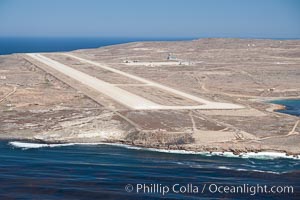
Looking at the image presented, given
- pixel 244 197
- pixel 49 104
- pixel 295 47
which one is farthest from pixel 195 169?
pixel 295 47

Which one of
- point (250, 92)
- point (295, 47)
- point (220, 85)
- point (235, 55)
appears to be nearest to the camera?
point (250, 92)

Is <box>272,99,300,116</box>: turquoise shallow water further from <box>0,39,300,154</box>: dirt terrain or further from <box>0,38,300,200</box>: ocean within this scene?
<box>0,38,300,200</box>: ocean

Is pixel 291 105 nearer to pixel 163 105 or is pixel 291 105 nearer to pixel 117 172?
pixel 163 105

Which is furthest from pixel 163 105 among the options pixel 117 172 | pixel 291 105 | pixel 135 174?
pixel 135 174

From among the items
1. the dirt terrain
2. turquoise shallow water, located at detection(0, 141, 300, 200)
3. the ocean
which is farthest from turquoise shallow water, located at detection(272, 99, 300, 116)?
turquoise shallow water, located at detection(0, 141, 300, 200)

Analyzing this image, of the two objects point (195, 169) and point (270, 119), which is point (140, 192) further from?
point (270, 119)

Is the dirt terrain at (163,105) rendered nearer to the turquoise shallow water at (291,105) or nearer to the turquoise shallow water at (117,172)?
the turquoise shallow water at (291,105)

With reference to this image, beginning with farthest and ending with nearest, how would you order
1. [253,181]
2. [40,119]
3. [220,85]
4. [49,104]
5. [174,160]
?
[220,85]
[49,104]
[40,119]
[174,160]
[253,181]
